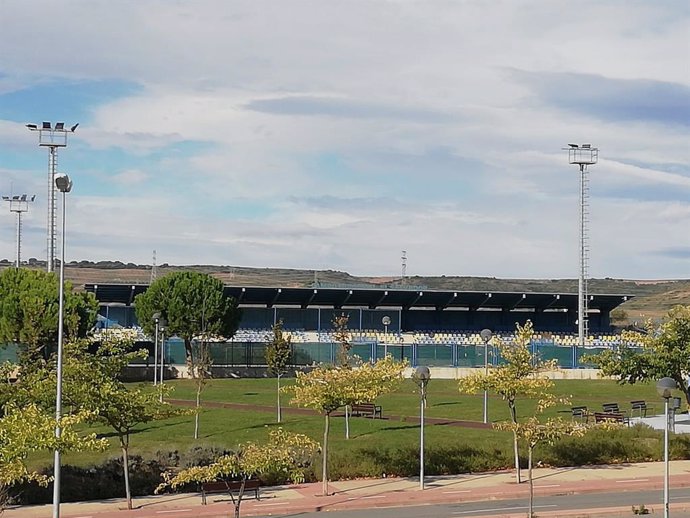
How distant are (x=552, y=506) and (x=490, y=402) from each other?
2378 cm

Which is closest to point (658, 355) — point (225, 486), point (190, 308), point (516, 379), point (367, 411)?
point (516, 379)

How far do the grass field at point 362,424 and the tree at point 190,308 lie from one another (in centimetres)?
1463

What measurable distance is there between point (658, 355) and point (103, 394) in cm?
2089

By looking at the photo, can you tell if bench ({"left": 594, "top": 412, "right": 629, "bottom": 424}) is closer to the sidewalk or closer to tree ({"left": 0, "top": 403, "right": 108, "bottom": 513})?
the sidewalk

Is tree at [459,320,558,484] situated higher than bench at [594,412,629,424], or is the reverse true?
tree at [459,320,558,484]

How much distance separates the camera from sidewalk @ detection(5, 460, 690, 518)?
90.3 feet

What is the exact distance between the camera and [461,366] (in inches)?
3103

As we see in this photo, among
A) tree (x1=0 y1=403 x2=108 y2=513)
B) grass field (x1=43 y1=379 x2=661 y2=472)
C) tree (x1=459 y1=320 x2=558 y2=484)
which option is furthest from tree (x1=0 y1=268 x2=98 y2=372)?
tree (x1=0 y1=403 x2=108 y2=513)

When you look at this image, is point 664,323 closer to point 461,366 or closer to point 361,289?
point 461,366

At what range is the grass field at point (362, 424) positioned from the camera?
35.1m

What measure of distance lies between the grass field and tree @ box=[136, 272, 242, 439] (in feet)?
48.0

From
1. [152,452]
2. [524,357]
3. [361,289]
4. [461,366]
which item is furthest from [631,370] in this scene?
[361,289]

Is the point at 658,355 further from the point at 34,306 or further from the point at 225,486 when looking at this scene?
the point at 34,306

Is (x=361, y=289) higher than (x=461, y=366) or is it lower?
higher
